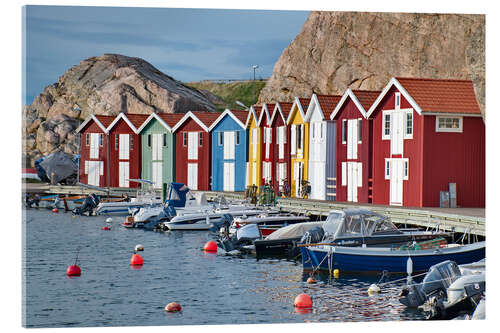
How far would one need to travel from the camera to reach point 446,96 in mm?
38219

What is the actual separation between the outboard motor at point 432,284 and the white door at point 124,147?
2023 inches

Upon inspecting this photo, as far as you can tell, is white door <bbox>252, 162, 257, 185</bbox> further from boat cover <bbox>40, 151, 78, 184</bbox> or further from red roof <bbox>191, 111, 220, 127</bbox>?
boat cover <bbox>40, 151, 78, 184</bbox>

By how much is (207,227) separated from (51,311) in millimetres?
24157

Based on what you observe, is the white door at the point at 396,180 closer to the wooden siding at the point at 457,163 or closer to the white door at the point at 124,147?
the wooden siding at the point at 457,163

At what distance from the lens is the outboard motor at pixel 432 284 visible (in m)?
21.4

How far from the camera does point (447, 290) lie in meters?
20.8

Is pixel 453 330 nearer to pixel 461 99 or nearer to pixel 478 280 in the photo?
pixel 478 280

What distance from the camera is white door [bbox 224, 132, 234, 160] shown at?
63.2 m

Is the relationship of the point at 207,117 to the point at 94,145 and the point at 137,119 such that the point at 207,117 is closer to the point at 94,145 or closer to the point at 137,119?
the point at 137,119

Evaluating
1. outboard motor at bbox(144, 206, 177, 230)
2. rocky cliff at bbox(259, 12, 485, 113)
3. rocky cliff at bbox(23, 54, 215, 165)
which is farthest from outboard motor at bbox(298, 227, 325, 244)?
rocky cliff at bbox(23, 54, 215, 165)

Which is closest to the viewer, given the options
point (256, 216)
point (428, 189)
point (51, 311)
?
point (51, 311)

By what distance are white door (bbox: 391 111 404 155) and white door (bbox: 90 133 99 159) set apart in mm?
38931
